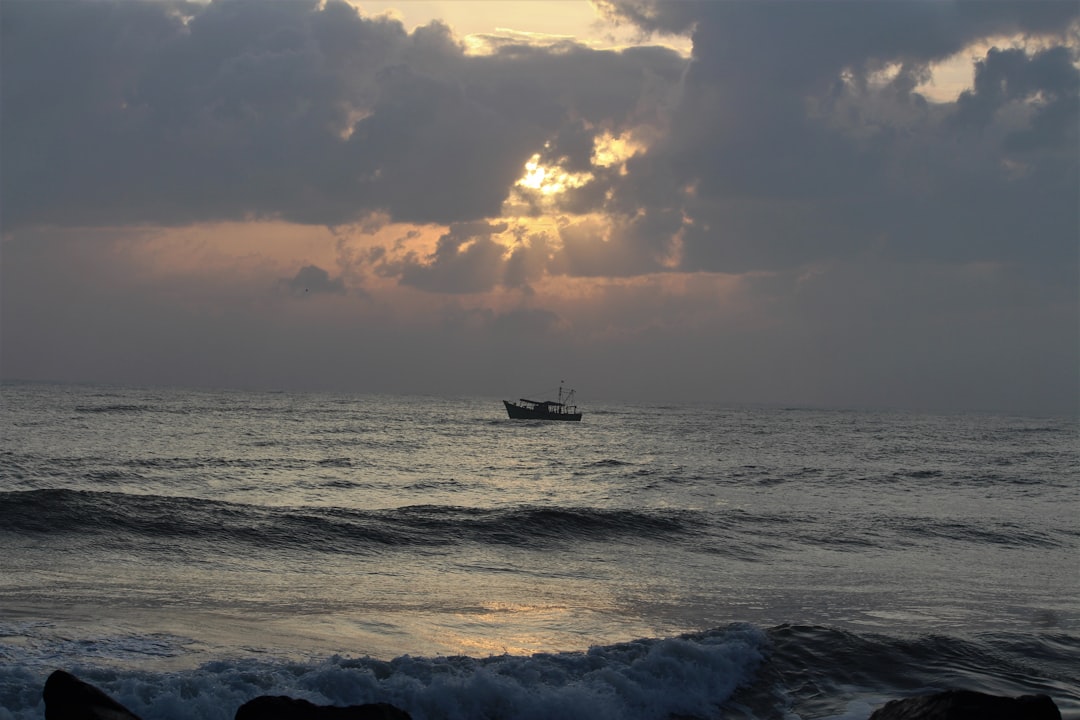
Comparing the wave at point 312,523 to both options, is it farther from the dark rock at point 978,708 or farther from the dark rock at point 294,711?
the dark rock at point 978,708

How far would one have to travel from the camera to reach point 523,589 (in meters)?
18.0

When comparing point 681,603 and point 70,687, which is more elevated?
point 70,687

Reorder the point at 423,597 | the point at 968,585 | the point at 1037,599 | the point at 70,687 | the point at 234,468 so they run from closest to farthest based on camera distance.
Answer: the point at 70,687 < the point at 423,597 < the point at 1037,599 < the point at 968,585 < the point at 234,468

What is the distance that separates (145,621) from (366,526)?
11810 mm

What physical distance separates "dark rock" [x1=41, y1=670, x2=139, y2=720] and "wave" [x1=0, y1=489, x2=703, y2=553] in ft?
46.8

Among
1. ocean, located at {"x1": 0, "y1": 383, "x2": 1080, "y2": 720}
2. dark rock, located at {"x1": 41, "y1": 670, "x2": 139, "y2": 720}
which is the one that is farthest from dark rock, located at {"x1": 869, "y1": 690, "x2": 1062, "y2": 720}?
dark rock, located at {"x1": 41, "y1": 670, "x2": 139, "y2": 720}

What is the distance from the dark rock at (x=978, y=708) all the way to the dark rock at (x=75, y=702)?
783 cm

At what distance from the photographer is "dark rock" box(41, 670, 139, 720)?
777cm

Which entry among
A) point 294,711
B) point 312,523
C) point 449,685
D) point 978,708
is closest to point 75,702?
point 294,711

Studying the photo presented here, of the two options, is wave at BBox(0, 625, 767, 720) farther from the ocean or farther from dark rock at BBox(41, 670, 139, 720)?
dark rock at BBox(41, 670, 139, 720)

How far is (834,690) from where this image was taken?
39.7ft

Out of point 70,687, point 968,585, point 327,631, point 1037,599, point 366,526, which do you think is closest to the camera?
point 70,687

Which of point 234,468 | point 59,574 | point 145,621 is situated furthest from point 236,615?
point 234,468

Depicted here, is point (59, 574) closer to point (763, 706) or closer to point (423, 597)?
point (423, 597)
